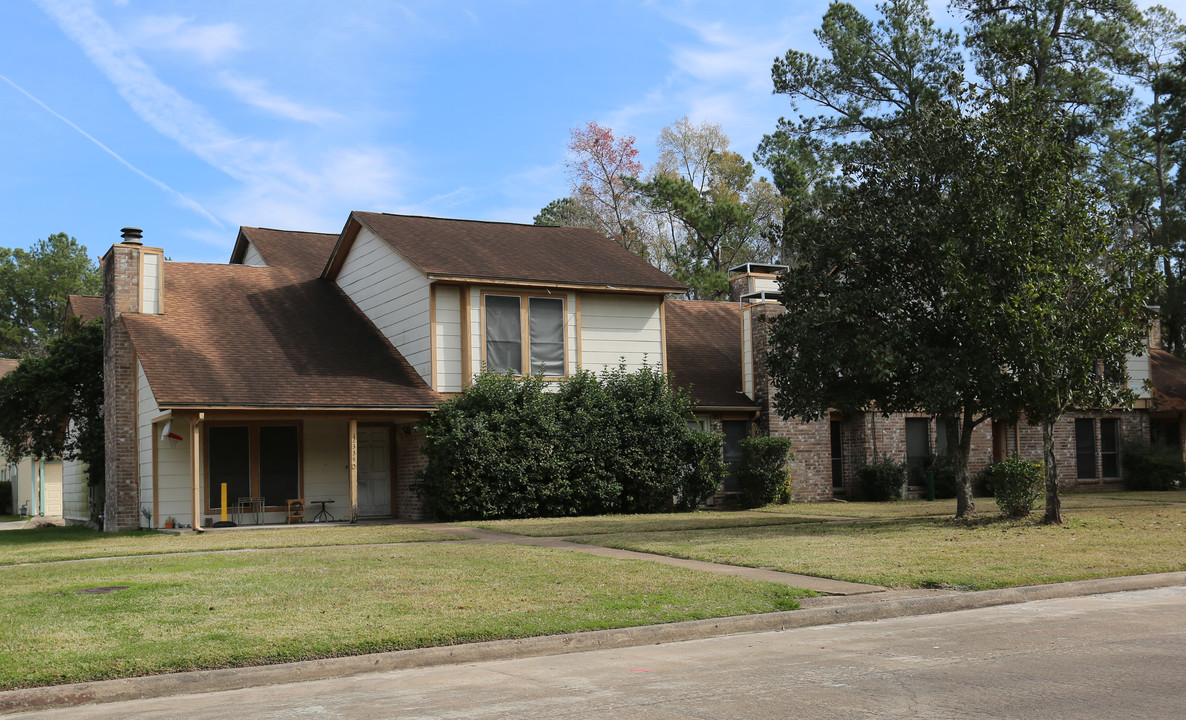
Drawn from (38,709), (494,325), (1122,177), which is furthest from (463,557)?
(1122,177)

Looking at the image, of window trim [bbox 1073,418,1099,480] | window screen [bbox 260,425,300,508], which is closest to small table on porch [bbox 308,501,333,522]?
window screen [bbox 260,425,300,508]

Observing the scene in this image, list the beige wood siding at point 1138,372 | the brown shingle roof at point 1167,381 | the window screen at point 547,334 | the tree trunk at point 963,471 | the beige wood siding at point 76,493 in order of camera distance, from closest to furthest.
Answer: the tree trunk at point 963,471 → the window screen at point 547,334 → the beige wood siding at point 76,493 → the beige wood siding at point 1138,372 → the brown shingle roof at point 1167,381

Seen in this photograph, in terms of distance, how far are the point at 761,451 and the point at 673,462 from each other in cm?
288

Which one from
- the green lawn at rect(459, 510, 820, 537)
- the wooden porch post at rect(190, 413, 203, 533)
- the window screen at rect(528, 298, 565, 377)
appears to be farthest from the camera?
the window screen at rect(528, 298, 565, 377)

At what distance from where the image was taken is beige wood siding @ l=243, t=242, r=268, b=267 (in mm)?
29006

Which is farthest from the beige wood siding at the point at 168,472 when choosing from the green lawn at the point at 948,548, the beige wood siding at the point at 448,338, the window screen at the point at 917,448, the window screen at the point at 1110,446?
the window screen at the point at 1110,446

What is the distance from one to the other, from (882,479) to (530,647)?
20.9 meters

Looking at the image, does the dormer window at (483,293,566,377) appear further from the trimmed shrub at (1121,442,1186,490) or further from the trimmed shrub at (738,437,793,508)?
the trimmed shrub at (1121,442,1186,490)

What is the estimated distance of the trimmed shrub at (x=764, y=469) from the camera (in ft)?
84.1

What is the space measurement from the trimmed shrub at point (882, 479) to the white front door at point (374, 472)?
490 inches

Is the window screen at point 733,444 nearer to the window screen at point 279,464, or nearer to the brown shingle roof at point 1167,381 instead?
the window screen at point 279,464

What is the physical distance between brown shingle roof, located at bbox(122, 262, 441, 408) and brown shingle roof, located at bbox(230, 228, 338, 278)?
131cm

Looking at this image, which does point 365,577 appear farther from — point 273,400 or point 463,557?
point 273,400

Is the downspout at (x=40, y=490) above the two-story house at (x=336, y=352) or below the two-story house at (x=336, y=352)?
below
